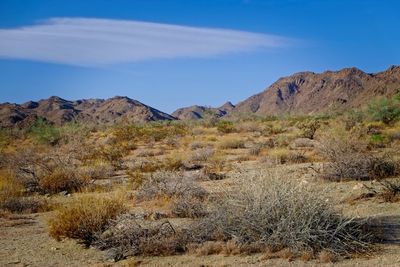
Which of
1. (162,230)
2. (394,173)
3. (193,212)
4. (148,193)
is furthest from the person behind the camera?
(394,173)

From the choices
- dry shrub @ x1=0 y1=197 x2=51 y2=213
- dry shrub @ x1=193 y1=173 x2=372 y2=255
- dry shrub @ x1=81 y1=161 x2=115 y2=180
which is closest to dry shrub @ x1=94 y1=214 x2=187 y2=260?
dry shrub @ x1=193 y1=173 x2=372 y2=255

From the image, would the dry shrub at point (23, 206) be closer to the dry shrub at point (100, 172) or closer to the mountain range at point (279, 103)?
the dry shrub at point (100, 172)

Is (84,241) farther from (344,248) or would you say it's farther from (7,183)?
(7,183)

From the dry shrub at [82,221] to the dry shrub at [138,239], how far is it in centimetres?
22

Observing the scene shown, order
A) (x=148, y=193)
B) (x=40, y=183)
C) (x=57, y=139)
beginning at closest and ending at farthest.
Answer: (x=148, y=193), (x=40, y=183), (x=57, y=139)

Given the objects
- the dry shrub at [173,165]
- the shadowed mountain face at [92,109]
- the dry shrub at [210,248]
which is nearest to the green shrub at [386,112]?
the dry shrub at [173,165]

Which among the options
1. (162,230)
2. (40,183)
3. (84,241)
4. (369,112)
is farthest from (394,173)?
(369,112)

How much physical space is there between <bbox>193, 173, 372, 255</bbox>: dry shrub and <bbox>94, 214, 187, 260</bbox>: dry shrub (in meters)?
0.41

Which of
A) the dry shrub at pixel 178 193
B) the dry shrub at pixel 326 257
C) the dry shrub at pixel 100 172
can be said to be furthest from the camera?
the dry shrub at pixel 100 172

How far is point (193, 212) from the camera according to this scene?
971cm

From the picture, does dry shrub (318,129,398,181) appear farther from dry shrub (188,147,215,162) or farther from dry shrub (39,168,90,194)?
dry shrub (188,147,215,162)

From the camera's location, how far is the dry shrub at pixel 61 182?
46.1ft

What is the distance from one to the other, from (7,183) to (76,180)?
5.88 ft

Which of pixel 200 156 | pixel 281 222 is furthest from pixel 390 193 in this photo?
pixel 200 156
